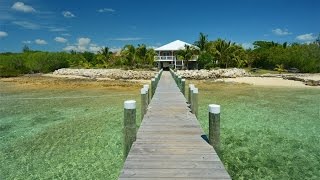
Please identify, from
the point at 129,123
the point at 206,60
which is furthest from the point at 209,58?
the point at 129,123

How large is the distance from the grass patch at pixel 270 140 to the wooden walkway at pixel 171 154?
5.22ft

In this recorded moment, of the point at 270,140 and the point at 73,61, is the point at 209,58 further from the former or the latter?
the point at 270,140

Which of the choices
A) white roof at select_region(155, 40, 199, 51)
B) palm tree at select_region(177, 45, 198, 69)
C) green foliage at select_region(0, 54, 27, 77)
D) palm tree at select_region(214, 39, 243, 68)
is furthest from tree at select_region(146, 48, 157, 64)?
green foliage at select_region(0, 54, 27, 77)

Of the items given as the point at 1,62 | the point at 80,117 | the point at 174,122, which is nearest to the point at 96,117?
the point at 80,117

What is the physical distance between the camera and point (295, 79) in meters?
37.9

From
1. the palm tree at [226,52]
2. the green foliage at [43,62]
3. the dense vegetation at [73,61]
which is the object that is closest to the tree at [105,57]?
the dense vegetation at [73,61]

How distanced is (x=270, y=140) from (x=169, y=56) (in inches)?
1729

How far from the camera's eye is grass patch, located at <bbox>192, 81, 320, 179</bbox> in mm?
8664

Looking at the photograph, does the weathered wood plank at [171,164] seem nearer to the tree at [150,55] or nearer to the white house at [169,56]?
the white house at [169,56]

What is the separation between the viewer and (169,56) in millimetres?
54719

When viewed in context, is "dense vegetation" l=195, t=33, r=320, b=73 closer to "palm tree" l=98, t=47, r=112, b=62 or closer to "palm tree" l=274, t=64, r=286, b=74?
"palm tree" l=274, t=64, r=286, b=74

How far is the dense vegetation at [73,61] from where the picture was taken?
185 feet

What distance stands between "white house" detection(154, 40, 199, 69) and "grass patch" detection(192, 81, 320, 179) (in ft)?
117

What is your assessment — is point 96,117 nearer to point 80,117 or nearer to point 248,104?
point 80,117
